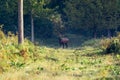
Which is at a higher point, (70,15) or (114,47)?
(114,47)

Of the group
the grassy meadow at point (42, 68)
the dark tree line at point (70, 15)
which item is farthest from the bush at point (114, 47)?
the dark tree line at point (70, 15)

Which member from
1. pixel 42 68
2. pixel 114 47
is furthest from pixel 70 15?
pixel 42 68

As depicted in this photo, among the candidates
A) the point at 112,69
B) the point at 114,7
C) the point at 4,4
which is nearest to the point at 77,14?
the point at 114,7

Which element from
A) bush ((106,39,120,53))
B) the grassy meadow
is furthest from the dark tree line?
bush ((106,39,120,53))

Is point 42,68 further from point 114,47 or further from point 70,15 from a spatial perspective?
point 70,15

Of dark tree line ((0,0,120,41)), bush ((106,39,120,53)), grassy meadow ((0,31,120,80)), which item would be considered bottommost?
dark tree line ((0,0,120,41))

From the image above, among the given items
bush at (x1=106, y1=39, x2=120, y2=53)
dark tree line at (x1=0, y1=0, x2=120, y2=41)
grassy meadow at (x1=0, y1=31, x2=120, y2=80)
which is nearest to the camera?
grassy meadow at (x1=0, y1=31, x2=120, y2=80)

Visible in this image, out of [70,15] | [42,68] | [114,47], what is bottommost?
[70,15]

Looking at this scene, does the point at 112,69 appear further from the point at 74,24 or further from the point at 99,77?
the point at 74,24

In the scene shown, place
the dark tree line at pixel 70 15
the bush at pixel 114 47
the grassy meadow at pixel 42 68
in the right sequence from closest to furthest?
the grassy meadow at pixel 42 68, the bush at pixel 114 47, the dark tree line at pixel 70 15

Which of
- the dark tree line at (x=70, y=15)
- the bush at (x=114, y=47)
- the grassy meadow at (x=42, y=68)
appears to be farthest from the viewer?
the dark tree line at (x=70, y=15)

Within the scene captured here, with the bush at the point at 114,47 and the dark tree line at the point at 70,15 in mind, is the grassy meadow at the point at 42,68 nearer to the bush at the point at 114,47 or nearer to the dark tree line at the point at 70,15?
the bush at the point at 114,47

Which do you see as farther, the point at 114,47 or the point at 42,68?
the point at 114,47

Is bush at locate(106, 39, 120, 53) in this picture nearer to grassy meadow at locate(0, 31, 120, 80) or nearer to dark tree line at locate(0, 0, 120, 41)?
grassy meadow at locate(0, 31, 120, 80)
